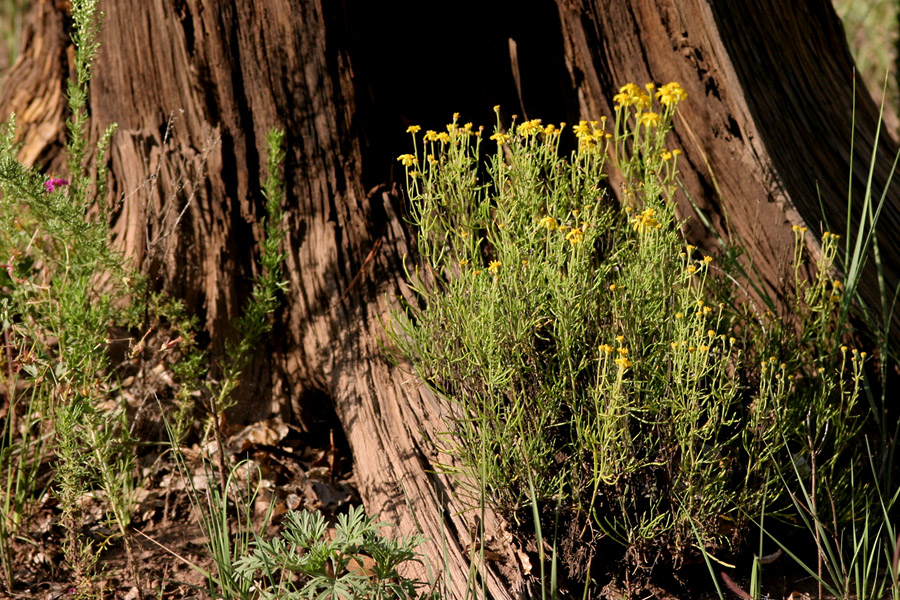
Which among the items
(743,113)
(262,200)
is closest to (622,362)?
(743,113)

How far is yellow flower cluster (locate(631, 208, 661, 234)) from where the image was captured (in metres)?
2.11

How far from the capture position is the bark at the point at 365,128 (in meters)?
2.88

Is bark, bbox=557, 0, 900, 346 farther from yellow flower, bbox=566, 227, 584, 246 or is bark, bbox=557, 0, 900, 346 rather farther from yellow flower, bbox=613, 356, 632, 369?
yellow flower, bbox=613, 356, 632, 369

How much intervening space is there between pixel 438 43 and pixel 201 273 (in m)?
1.29

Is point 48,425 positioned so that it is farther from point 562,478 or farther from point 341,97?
point 562,478

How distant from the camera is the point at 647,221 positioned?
2113 mm

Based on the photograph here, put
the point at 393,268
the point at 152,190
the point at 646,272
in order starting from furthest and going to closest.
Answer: the point at 393,268 → the point at 152,190 → the point at 646,272

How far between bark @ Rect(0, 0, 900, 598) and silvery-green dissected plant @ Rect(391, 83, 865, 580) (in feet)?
1.53

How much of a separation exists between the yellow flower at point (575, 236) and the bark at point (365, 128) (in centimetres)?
93

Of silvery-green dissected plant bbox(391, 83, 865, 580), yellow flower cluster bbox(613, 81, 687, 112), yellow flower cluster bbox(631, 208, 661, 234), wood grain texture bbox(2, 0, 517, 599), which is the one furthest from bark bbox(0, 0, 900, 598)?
yellow flower cluster bbox(631, 208, 661, 234)

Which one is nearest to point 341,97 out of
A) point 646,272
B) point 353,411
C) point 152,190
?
point 152,190

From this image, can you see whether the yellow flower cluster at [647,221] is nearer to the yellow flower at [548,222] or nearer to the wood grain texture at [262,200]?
the yellow flower at [548,222]

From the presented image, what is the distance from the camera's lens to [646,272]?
2.16 meters

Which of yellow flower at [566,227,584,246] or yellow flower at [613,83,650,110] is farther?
yellow flower at [613,83,650,110]
